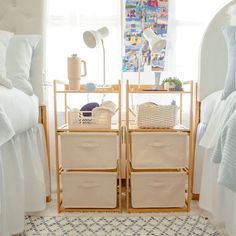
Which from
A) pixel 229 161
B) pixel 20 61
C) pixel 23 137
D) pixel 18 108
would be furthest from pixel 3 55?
pixel 229 161

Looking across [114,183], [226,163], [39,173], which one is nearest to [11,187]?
[39,173]

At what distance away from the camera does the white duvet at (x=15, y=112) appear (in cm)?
105

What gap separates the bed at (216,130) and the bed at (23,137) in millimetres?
807

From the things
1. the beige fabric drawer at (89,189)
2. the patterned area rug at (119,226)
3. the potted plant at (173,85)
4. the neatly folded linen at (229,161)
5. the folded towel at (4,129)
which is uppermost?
the potted plant at (173,85)

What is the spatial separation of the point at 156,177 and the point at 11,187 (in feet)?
2.69

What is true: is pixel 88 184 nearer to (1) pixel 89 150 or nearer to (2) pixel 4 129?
(1) pixel 89 150

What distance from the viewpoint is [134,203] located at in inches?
69.0

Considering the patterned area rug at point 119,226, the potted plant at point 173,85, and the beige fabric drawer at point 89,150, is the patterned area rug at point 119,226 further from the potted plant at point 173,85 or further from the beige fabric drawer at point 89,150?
the potted plant at point 173,85

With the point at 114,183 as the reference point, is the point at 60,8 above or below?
above

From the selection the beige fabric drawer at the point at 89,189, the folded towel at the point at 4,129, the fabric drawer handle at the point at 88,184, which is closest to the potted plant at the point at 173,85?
the beige fabric drawer at the point at 89,189

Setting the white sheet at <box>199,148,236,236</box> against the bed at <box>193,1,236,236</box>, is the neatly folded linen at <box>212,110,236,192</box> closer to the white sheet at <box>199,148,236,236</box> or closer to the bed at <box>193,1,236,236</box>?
the bed at <box>193,1,236,236</box>

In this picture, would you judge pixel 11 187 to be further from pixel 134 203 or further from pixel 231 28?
pixel 231 28

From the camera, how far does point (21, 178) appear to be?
1.43 meters

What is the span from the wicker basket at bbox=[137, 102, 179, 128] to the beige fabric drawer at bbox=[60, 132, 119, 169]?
0.64ft
